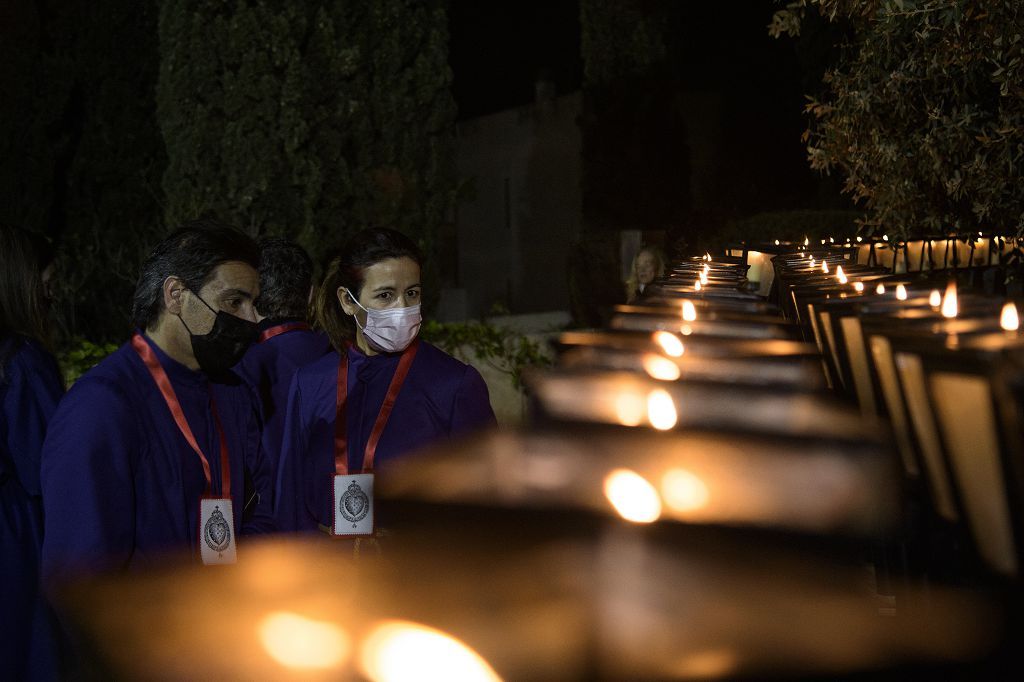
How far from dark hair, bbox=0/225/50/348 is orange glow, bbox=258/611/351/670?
2.98 metres

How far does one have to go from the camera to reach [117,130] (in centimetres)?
1395

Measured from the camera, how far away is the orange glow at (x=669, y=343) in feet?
4.00

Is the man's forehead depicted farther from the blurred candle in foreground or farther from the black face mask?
the blurred candle in foreground

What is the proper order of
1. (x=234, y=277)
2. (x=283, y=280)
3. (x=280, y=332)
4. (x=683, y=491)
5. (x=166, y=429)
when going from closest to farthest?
(x=683, y=491)
(x=166, y=429)
(x=234, y=277)
(x=280, y=332)
(x=283, y=280)

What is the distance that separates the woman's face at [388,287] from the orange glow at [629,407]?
258 centimetres

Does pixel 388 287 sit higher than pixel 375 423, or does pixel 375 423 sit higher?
pixel 388 287

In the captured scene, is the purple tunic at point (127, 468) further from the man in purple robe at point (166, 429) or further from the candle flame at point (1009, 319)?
the candle flame at point (1009, 319)

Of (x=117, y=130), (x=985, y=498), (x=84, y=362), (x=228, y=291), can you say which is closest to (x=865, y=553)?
(x=985, y=498)

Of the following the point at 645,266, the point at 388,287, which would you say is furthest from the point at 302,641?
the point at 645,266

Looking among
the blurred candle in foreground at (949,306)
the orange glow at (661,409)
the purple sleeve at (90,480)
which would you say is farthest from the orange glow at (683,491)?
the purple sleeve at (90,480)

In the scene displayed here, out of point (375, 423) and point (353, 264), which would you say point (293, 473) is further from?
point (353, 264)

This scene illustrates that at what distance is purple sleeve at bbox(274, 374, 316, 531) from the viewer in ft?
10.5

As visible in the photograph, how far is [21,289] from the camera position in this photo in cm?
333

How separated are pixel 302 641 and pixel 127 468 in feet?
6.58
